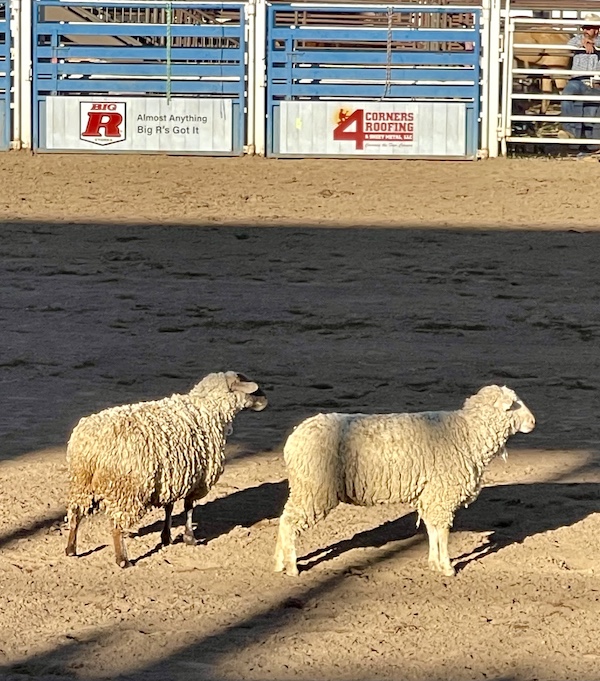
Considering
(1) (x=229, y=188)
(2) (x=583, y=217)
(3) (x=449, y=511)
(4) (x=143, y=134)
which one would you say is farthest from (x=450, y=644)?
(4) (x=143, y=134)

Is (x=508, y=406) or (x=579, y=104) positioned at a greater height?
(x=579, y=104)

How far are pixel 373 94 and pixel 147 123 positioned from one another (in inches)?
113

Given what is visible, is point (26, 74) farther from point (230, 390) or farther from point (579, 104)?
point (230, 390)

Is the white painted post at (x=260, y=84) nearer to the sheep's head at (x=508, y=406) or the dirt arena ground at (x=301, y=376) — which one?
the dirt arena ground at (x=301, y=376)

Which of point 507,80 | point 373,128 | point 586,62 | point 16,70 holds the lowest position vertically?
point 373,128

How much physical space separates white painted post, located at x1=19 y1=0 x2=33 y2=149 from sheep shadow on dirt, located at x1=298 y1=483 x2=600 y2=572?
12.0 metres

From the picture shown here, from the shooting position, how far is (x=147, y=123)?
17328 millimetres

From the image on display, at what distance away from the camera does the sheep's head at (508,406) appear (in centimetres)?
589

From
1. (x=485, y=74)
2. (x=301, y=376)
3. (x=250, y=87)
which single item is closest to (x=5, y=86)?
(x=250, y=87)

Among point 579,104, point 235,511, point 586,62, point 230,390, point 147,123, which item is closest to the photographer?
point 230,390

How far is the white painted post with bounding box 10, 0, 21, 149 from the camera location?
691 inches

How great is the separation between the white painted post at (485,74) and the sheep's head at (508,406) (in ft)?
39.0

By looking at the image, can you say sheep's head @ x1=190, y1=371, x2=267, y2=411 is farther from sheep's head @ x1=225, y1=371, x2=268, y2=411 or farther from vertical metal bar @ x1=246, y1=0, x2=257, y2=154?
vertical metal bar @ x1=246, y1=0, x2=257, y2=154

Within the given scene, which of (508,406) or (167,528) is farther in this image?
(167,528)
